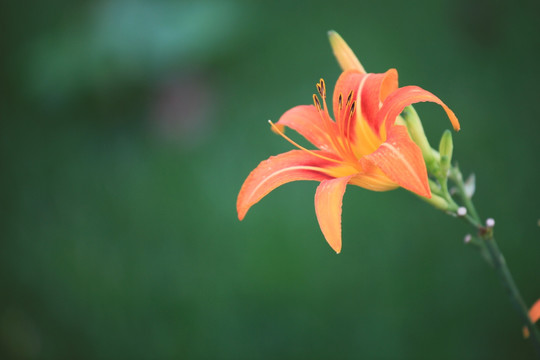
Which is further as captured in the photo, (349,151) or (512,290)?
(349,151)

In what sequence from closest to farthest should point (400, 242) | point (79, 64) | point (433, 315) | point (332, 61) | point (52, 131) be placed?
point (433, 315) → point (400, 242) → point (79, 64) → point (332, 61) → point (52, 131)

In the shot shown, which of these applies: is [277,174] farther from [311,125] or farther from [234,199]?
[234,199]

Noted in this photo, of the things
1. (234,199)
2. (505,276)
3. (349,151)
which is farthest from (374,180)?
(234,199)

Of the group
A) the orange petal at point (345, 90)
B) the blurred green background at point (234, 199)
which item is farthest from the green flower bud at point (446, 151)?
the blurred green background at point (234, 199)

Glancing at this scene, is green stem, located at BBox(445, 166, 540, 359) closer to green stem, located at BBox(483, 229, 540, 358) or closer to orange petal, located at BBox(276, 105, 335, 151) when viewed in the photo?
green stem, located at BBox(483, 229, 540, 358)

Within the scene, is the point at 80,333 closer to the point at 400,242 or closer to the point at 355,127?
the point at 400,242

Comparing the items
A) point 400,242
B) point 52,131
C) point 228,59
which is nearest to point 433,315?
point 400,242

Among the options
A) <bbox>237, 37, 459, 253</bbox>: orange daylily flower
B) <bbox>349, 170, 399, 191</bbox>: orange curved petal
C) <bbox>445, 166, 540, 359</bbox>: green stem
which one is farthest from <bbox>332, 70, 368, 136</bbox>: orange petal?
<bbox>445, 166, 540, 359</bbox>: green stem
